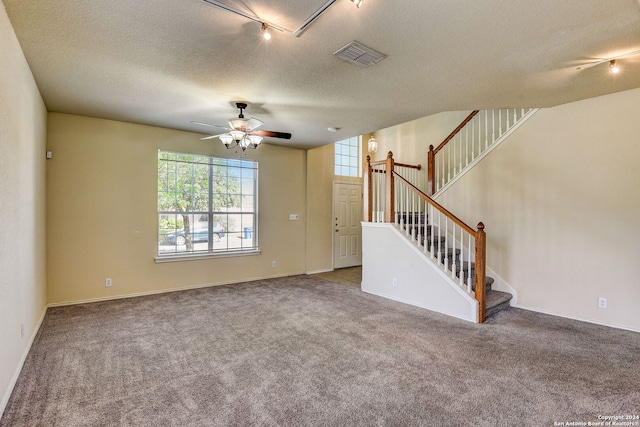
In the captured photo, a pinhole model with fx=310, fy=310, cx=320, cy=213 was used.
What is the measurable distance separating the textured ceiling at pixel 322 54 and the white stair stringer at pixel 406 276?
1.86 m

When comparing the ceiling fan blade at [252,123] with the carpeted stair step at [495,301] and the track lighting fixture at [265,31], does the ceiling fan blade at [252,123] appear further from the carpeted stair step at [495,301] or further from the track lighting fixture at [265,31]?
the carpeted stair step at [495,301]

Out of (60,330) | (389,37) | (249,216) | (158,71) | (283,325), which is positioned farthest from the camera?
(249,216)

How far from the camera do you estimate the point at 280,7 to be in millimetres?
1994

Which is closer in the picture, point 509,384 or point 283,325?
point 509,384

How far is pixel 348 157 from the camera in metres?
7.46

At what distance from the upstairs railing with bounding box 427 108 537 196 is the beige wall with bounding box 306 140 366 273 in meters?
2.21

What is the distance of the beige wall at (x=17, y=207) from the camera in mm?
2117

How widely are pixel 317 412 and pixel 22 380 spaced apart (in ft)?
7.47

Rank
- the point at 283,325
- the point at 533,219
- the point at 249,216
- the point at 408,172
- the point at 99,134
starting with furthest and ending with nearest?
1. the point at 408,172
2. the point at 249,216
3. the point at 99,134
4. the point at 533,219
5. the point at 283,325

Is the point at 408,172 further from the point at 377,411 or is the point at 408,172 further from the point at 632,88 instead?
the point at 377,411

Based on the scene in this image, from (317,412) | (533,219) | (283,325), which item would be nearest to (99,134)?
(283,325)

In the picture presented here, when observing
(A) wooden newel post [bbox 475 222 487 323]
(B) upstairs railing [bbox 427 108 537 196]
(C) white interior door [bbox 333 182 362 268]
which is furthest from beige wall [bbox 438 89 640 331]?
(C) white interior door [bbox 333 182 362 268]

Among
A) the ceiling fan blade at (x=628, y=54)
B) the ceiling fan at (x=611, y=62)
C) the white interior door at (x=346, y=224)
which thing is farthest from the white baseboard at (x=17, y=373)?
the ceiling fan blade at (x=628, y=54)

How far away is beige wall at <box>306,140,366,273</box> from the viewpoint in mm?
6602
